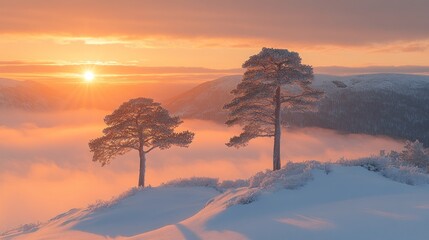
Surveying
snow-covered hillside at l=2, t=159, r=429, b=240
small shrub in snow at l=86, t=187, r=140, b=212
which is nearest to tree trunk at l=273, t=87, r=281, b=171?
snow-covered hillside at l=2, t=159, r=429, b=240

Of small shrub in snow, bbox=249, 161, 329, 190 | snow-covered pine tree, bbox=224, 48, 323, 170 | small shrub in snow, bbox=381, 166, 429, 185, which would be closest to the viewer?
small shrub in snow, bbox=249, 161, 329, 190

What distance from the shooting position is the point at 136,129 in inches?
1432

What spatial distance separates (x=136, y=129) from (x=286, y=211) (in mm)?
22851

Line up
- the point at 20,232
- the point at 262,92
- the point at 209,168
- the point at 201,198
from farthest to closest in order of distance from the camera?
1. the point at 209,168
2. the point at 262,92
3. the point at 201,198
4. the point at 20,232

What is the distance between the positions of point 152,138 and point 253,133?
9438mm

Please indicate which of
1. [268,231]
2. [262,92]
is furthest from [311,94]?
[268,231]

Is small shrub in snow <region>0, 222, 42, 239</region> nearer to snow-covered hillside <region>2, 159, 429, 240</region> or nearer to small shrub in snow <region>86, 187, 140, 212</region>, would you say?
snow-covered hillside <region>2, 159, 429, 240</region>

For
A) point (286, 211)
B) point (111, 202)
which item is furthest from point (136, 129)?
point (286, 211)

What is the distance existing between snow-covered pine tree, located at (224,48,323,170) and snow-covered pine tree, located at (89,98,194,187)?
7.32m

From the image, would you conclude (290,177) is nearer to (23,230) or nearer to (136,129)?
(23,230)

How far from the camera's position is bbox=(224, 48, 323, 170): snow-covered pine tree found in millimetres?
28906

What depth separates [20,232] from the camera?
1011 inches

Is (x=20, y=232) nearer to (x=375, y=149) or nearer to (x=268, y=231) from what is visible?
(x=268, y=231)

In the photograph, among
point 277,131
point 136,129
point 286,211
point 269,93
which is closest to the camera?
point 286,211
